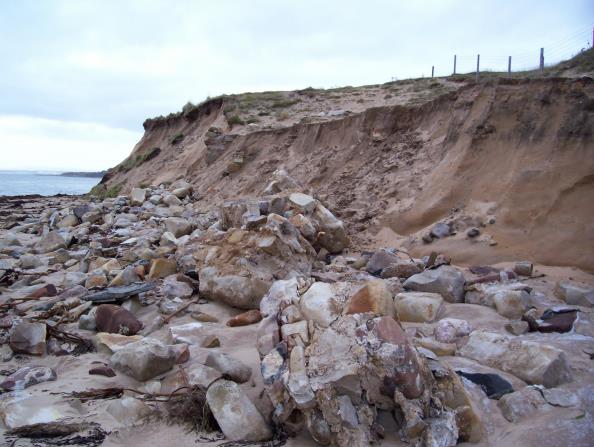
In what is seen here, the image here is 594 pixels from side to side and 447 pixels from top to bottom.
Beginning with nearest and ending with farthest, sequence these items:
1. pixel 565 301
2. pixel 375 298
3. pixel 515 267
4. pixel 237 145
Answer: pixel 375 298
pixel 565 301
pixel 515 267
pixel 237 145

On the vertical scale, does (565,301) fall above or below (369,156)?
below

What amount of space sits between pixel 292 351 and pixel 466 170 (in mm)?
4348

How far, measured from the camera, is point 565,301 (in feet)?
11.7

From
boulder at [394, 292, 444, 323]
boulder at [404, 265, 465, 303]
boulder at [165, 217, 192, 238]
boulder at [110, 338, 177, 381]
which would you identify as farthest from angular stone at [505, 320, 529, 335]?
boulder at [165, 217, 192, 238]

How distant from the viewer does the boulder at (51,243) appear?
23.7ft

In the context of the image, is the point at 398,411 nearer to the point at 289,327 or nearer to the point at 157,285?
the point at 289,327

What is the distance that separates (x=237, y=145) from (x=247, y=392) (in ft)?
32.5

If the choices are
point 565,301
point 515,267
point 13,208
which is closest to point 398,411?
point 565,301

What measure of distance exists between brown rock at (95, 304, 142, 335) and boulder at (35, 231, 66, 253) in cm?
423

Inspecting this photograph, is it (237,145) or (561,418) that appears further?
(237,145)

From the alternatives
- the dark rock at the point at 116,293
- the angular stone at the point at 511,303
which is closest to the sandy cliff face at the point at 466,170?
the angular stone at the point at 511,303

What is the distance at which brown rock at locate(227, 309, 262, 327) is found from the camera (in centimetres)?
352

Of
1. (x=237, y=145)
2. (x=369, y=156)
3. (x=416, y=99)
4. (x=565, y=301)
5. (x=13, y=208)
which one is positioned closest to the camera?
(x=565, y=301)

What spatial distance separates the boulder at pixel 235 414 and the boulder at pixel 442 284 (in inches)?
81.2
